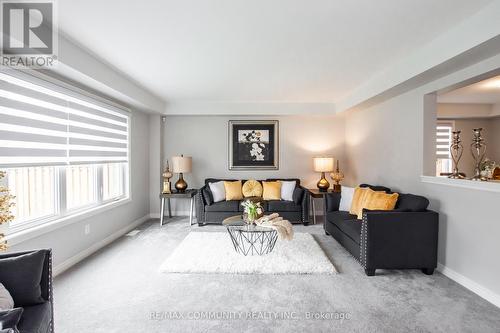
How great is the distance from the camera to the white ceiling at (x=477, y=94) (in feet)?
12.1

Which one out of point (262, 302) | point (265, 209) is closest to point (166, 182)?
point (265, 209)

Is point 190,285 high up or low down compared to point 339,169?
down

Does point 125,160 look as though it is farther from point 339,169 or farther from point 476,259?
point 476,259

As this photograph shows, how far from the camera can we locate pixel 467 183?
2.60 metres

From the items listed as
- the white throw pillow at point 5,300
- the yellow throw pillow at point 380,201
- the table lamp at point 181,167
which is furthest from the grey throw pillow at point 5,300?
the table lamp at point 181,167

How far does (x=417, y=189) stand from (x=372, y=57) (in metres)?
1.81

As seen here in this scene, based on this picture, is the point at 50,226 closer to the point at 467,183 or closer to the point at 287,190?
the point at 287,190

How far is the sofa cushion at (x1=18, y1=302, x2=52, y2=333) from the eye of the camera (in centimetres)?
135

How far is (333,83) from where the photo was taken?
13.5 ft

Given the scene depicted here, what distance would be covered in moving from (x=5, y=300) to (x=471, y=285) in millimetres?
3778

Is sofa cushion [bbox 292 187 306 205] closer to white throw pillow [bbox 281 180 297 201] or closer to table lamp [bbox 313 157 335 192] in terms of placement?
white throw pillow [bbox 281 180 297 201]

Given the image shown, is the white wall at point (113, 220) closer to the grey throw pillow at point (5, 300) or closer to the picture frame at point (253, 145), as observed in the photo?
the grey throw pillow at point (5, 300)

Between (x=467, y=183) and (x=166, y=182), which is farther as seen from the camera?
(x=166, y=182)

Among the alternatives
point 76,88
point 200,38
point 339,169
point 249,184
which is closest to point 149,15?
point 200,38
